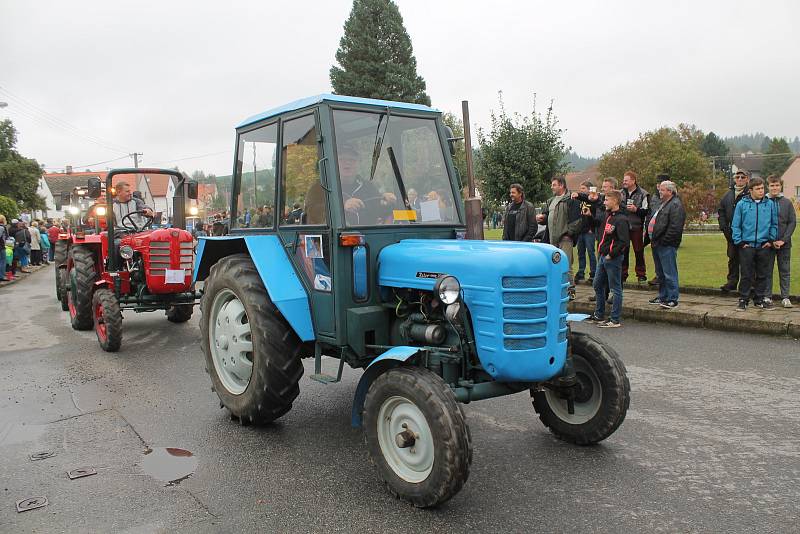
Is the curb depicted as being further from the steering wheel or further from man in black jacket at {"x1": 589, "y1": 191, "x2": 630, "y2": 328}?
the steering wheel

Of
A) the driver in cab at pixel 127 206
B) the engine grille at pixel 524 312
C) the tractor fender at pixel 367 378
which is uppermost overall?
the driver in cab at pixel 127 206

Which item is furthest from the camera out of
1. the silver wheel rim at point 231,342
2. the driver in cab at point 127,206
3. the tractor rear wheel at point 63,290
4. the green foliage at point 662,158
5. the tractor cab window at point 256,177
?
the green foliage at point 662,158

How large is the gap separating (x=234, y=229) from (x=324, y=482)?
2532 millimetres

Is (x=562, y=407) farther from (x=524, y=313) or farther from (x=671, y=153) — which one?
(x=671, y=153)

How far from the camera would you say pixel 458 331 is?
3.53 meters

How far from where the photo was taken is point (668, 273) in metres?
8.46

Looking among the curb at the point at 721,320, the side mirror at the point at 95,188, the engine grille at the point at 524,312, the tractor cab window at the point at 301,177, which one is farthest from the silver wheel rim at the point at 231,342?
the curb at the point at 721,320

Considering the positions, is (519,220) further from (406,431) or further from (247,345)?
(406,431)

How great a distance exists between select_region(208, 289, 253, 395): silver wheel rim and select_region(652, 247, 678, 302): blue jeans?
6.24m

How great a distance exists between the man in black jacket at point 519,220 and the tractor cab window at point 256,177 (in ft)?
16.9

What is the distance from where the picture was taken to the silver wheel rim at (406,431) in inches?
128

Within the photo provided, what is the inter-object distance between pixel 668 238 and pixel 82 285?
830 cm

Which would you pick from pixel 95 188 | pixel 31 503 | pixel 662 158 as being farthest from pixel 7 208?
pixel 662 158

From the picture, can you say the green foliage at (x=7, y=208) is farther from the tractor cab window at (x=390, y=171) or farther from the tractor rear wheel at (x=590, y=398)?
the tractor rear wheel at (x=590, y=398)
